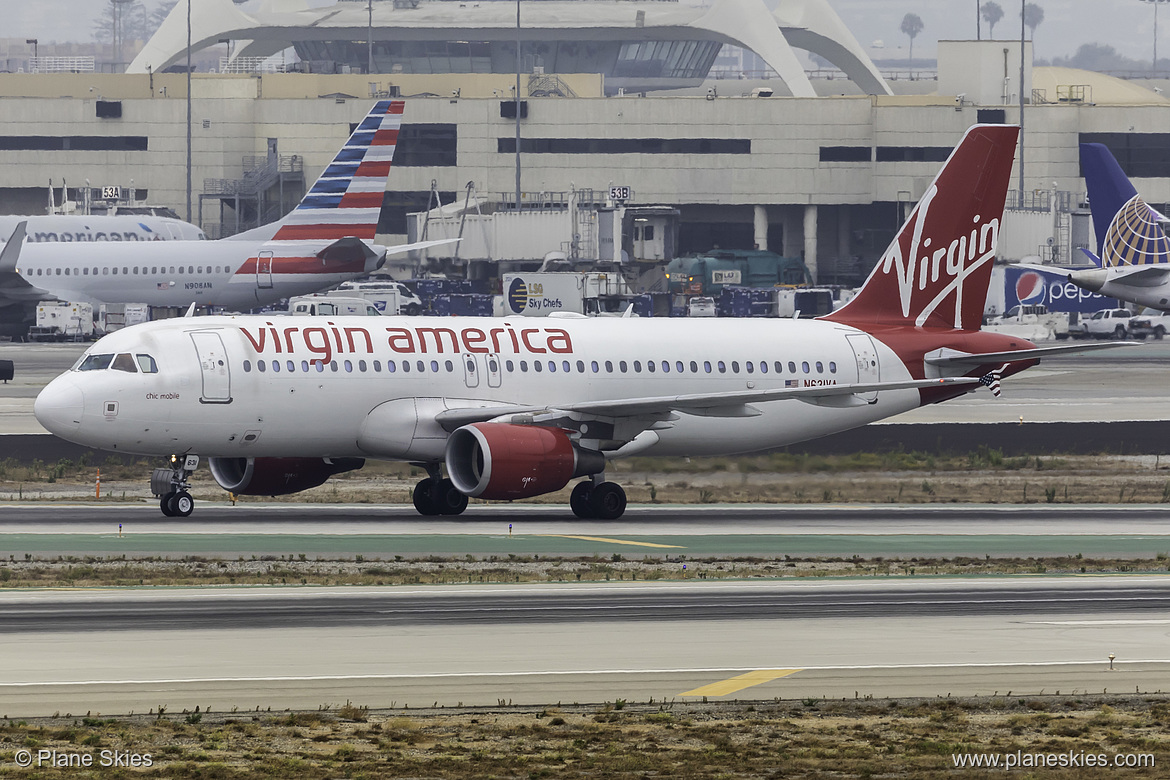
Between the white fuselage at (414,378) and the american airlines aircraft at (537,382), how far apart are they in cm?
5

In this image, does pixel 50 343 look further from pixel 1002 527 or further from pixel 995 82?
pixel 995 82

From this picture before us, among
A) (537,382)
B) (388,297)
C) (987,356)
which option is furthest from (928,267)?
(388,297)

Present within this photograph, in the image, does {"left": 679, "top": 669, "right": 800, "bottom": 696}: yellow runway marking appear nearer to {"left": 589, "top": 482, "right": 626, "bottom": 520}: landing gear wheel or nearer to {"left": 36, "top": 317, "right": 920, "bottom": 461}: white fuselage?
{"left": 589, "top": 482, "right": 626, "bottom": 520}: landing gear wheel

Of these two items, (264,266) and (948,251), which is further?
(264,266)

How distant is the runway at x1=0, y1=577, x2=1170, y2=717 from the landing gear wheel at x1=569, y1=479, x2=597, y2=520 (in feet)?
34.3

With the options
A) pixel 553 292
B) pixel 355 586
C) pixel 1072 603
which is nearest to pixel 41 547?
pixel 355 586

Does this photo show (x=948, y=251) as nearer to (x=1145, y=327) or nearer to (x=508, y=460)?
(x=508, y=460)

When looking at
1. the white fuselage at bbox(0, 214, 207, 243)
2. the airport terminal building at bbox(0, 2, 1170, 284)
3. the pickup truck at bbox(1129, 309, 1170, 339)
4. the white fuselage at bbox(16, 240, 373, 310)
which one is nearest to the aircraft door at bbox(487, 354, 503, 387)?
the white fuselage at bbox(16, 240, 373, 310)

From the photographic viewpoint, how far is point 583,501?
39.6 metres

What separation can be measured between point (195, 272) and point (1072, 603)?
80233mm

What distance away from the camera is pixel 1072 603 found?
27.4 metres

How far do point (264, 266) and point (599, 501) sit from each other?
206ft

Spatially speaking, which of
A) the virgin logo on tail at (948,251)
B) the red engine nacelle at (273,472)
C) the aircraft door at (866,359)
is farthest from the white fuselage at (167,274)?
the red engine nacelle at (273,472)

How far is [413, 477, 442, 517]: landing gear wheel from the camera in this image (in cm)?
4009
